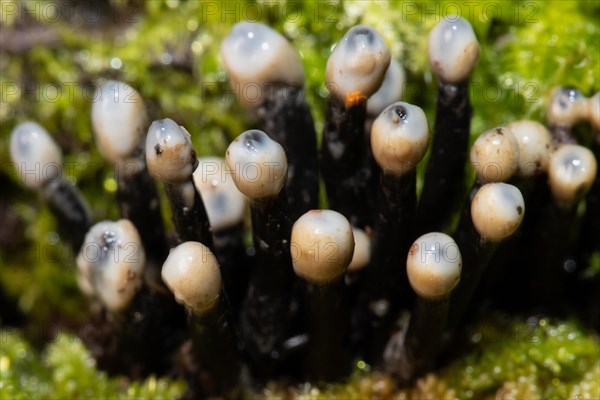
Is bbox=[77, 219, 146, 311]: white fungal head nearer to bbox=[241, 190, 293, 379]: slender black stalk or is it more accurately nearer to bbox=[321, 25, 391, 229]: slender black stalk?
bbox=[241, 190, 293, 379]: slender black stalk

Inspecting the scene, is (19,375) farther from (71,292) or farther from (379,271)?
(379,271)

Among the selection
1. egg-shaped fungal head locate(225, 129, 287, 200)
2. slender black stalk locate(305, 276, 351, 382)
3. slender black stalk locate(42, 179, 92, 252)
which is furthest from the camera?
slender black stalk locate(42, 179, 92, 252)

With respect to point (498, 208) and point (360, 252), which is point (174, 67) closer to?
point (360, 252)

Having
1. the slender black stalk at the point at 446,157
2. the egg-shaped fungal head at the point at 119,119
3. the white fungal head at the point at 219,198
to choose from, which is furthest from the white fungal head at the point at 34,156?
the slender black stalk at the point at 446,157

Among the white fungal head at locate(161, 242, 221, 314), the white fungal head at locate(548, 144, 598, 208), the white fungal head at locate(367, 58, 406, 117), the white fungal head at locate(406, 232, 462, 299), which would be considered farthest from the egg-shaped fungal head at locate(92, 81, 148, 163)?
the white fungal head at locate(548, 144, 598, 208)

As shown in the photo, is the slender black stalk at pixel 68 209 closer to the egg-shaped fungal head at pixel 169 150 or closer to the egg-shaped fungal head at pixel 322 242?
the egg-shaped fungal head at pixel 169 150

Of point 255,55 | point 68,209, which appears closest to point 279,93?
point 255,55
